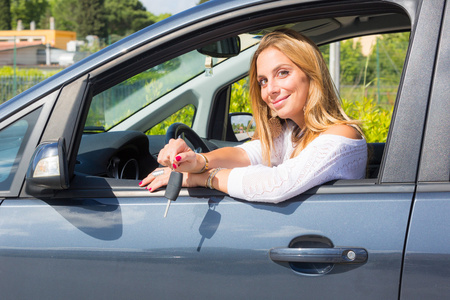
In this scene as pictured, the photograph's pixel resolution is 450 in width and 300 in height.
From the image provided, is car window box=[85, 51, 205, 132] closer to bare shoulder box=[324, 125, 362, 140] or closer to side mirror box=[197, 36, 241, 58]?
side mirror box=[197, 36, 241, 58]

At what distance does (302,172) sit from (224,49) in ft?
3.94

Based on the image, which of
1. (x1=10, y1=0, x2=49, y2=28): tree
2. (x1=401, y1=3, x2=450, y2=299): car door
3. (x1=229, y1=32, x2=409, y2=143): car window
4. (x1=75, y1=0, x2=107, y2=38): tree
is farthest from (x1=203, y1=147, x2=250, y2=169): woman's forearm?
(x1=10, y1=0, x2=49, y2=28): tree

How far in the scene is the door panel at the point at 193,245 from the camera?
148 centimetres

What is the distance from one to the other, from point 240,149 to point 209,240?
72cm

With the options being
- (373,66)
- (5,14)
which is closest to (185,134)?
(373,66)

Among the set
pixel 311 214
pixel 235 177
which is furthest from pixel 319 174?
pixel 235 177

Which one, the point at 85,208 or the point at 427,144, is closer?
the point at 427,144

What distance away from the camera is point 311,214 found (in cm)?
154

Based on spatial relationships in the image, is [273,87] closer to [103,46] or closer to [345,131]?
[345,131]

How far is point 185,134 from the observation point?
2.70 meters

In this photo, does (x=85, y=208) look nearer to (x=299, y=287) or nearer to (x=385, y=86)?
(x=299, y=287)

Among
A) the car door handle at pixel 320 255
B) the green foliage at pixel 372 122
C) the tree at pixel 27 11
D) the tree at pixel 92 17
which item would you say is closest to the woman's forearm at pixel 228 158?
the car door handle at pixel 320 255

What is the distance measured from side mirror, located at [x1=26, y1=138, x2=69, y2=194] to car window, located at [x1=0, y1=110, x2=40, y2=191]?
16cm

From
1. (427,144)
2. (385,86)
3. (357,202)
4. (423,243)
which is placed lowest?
(423,243)
